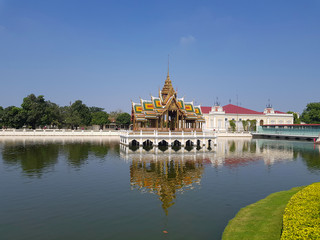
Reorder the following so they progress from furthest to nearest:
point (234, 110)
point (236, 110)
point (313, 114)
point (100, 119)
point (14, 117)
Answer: point (313, 114) < point (236, 110) < point (234, 110) < point (100, 119) < point (14, 117)

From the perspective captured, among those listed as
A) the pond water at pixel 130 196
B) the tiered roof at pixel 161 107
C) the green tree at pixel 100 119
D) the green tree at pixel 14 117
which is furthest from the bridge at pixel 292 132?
the green tree at pixel 14 117

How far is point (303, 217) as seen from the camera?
860 centimetres

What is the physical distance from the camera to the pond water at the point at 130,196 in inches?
459

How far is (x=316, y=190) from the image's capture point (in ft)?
39.0

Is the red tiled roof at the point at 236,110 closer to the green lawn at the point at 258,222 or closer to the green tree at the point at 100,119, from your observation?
the green tree at the point at 100,119

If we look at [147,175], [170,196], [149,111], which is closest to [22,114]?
[149,111]

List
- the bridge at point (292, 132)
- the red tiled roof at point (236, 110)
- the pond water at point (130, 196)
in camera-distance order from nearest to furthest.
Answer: the pond water at point (130, 196)
the bridge at point (292, 132)
the red tiled roof at point (236, 110)

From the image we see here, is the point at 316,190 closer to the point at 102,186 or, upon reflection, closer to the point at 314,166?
the point at 102,186

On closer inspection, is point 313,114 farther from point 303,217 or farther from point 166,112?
point 303,217

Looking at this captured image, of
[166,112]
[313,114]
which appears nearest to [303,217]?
[166,112]

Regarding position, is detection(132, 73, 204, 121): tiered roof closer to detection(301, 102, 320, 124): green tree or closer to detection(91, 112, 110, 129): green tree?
detection(91, 112, 110, 129): green tree

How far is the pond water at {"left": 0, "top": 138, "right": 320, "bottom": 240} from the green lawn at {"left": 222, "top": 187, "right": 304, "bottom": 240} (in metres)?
0.71

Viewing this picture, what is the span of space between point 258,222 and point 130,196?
328 inches

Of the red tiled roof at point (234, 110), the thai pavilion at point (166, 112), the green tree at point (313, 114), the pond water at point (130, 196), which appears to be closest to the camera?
the pond water at point (130, 196)
